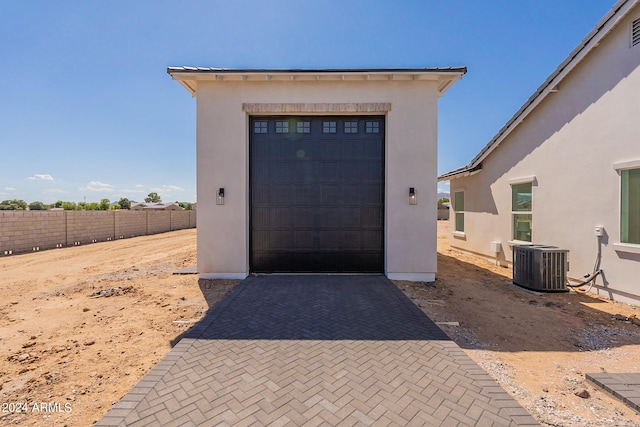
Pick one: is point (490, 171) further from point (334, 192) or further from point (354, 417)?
point (354, 417)

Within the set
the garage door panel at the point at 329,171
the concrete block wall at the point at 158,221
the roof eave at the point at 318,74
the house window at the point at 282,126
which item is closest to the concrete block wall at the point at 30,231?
the concrete block wall at the point at 158,221

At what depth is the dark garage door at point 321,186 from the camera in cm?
753

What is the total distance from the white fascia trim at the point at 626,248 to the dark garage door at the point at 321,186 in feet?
17.1

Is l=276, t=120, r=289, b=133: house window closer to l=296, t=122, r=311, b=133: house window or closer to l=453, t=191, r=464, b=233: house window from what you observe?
l=296, t=122, r=311, b=133: house window

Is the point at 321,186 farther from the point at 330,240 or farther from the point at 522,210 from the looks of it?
the point at 522,210

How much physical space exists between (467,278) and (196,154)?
855 cm

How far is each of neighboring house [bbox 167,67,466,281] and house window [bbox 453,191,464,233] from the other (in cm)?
643

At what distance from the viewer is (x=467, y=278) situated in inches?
316

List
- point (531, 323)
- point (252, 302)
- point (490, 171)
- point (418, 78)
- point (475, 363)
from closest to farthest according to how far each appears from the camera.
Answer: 1. point (475, 363)
2. point (531, 323)
3. point (252, 302)
4. point (418, 78)
5. point (490, 171)

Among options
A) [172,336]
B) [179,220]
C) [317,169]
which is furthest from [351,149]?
[179,220]

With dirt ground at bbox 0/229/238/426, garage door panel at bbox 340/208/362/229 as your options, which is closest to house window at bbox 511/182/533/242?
garage door panel at bbox 340/208/362/229

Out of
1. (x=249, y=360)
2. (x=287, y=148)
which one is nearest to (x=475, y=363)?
(x=249, y=360)

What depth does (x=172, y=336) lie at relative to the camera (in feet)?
14.2

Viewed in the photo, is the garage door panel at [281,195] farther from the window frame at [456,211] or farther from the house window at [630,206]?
the window frame at [456,211]
